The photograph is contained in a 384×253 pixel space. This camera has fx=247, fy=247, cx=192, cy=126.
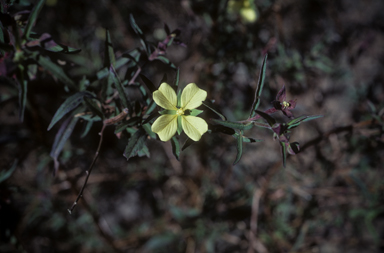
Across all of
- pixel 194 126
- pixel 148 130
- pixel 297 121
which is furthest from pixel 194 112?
pixel 297 121

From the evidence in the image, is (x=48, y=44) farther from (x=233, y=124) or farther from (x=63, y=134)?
(x=233, y=124)

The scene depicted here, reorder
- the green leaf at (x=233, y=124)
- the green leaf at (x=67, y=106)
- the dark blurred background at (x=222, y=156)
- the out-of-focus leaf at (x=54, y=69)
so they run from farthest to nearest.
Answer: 1. the dark blurred background at (x=222, y=156)
2. the out-of-focus leaf at (x=54, y=69)
3. the green leaf at (x=67, y=106)
4. the green leaf at (x=233, y=124)

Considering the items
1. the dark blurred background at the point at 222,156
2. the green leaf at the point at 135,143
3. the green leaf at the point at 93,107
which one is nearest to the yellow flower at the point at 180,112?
the green leaf at the point at 135,143

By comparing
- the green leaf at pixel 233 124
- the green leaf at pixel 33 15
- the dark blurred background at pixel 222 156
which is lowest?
the dark blurred background at pixel 222 156

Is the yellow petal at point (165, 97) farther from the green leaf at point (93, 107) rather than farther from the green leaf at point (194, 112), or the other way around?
the green leaf at point (93, 107)

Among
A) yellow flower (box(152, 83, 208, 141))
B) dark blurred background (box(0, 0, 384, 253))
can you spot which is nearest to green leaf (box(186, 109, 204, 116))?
yellow flower (box(152, 83, 208, 141))

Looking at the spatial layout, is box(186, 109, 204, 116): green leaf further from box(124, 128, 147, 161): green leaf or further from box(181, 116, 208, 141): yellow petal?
box(124, 128, 147, 161): green leaf

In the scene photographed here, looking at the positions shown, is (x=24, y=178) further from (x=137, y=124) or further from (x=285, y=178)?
(x=285, y=178)
